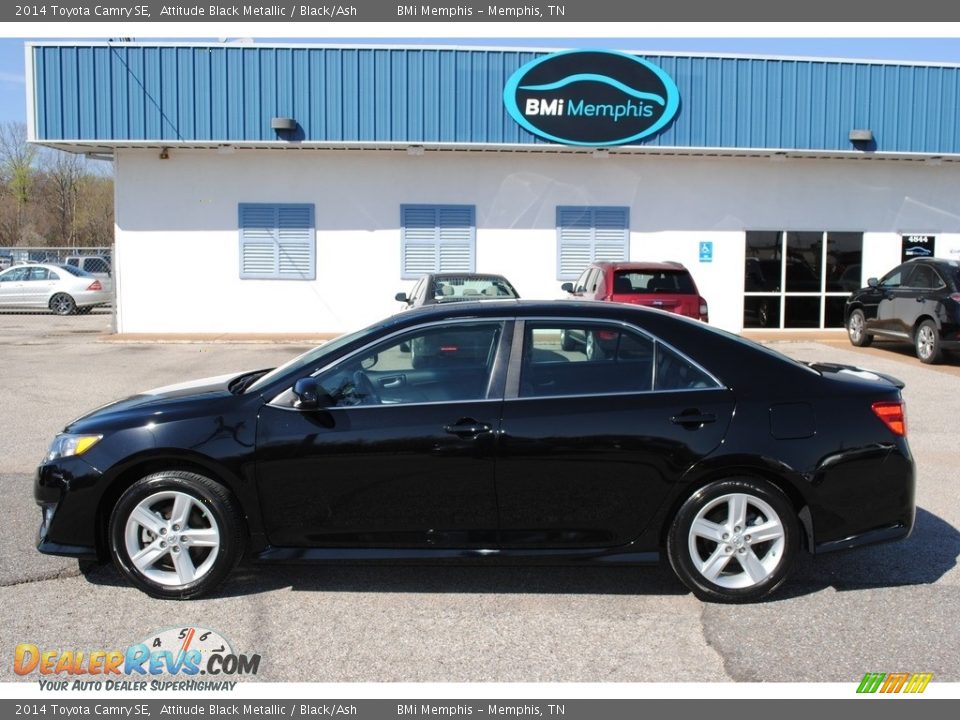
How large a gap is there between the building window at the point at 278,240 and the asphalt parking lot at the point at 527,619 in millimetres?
12874

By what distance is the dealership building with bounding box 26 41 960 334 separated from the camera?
700 inches

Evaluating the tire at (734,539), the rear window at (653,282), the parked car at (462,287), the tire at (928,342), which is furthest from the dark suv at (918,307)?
the tire at (734,539)

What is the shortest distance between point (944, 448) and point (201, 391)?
687cm

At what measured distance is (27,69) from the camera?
57.8ft

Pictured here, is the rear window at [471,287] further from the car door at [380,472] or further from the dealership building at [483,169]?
the car door at [380,472]

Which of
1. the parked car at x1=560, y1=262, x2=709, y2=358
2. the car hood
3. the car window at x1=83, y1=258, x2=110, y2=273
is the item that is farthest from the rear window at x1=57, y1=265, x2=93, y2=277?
the car hood

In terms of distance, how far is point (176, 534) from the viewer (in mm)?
4762

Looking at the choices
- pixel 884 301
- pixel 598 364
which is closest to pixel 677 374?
pixel 598 364

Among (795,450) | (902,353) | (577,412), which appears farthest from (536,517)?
(902,353)

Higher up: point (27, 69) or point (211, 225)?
point (27, 69)

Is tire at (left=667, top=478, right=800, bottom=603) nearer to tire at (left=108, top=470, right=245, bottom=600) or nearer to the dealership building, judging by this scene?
tire at (left=108, top=470, right=245, bottom=600)

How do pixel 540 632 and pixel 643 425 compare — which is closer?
pixel 540 632

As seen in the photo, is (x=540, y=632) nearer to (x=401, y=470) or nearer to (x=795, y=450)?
(x=401, y=470)

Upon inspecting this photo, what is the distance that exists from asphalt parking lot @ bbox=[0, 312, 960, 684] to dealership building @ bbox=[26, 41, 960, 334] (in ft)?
42.5
